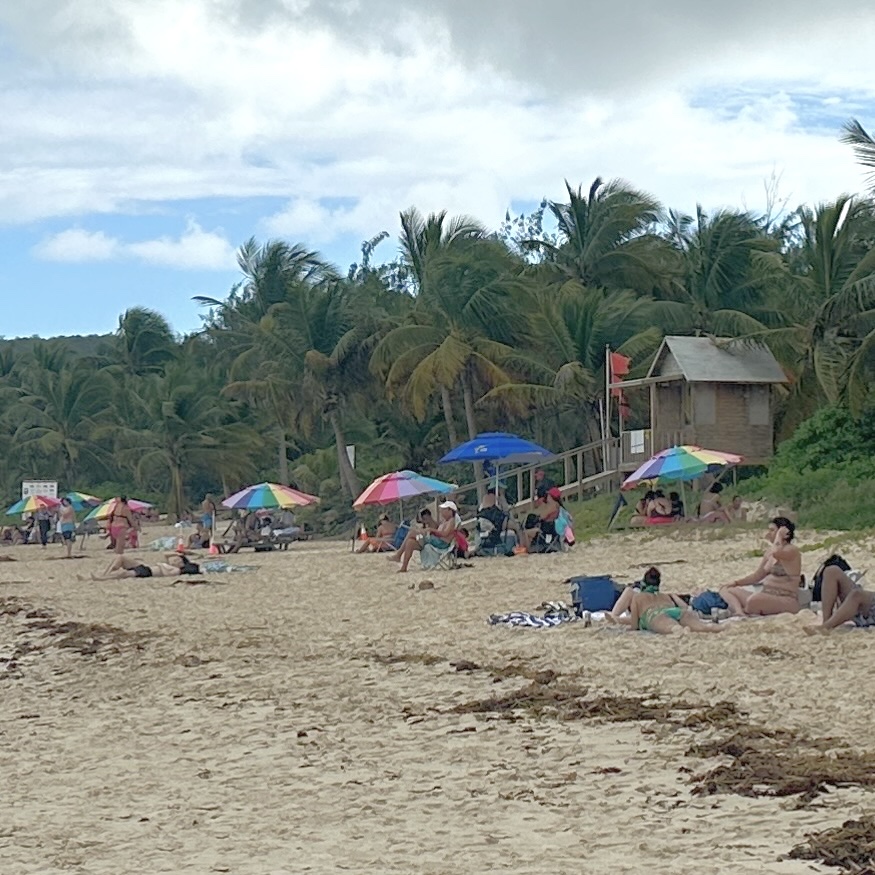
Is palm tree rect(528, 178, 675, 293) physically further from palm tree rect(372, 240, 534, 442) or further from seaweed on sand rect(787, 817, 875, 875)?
seaweed on sand rect(787, 817, 875, 875)

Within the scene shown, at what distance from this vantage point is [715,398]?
27.5 metres

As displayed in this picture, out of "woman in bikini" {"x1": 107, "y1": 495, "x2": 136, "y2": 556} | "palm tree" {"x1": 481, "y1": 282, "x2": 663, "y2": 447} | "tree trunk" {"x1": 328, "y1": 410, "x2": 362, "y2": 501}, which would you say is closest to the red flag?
"palm tree" {"x1": 481, "y1": 282, "x2": 663, "y2": 447}

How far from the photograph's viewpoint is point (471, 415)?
3253 centimetres

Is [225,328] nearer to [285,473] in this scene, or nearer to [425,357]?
[285,473]

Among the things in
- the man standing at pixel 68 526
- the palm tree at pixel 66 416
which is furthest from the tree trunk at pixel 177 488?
the man standing at pixel 68 526

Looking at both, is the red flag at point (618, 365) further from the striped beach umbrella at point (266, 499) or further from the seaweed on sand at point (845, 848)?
the seaweed on sand at point (845, 848)

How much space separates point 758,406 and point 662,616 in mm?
18036

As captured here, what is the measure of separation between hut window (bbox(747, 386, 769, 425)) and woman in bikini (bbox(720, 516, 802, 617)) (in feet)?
55.2

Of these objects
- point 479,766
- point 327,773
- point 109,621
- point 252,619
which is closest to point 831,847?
point 479,766

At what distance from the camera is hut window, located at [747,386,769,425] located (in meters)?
27.8

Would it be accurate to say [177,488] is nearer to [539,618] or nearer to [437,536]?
[437,536]

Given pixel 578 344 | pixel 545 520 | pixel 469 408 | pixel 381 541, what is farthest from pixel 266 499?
pixel 578 344

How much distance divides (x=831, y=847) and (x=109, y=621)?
35.4ft

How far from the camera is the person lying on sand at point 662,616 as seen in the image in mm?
10477
